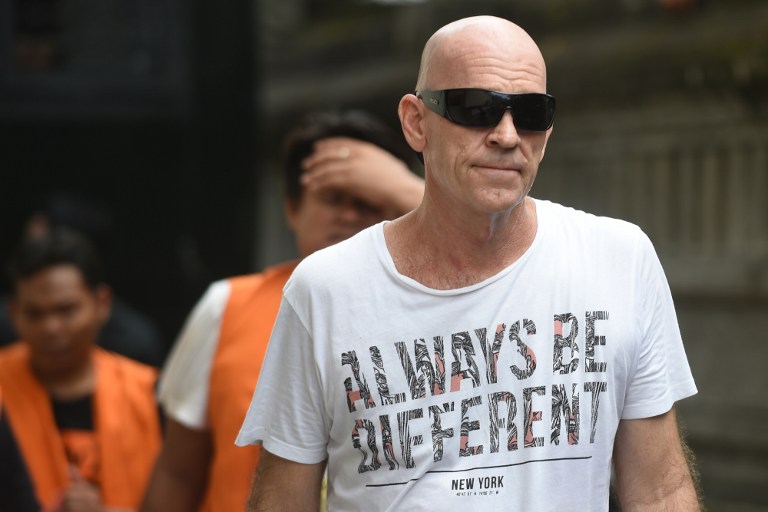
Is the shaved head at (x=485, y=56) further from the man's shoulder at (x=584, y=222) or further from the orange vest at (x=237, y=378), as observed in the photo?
the orange vest at (x=237, y=378)

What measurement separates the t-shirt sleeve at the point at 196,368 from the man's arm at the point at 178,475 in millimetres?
66

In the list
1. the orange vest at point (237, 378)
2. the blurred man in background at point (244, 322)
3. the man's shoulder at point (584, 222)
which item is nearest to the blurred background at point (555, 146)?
the blurred man in background at point (244, 322)

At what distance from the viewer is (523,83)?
212 centimetres

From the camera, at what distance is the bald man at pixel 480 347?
83.6 inches

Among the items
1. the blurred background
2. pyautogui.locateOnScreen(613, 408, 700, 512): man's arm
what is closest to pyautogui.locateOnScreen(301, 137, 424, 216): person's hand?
pyautogui.locateOnScreen(613, 408, 700, 512): man's arm

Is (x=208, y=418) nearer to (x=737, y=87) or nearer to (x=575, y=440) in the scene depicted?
(x=575, y=440)

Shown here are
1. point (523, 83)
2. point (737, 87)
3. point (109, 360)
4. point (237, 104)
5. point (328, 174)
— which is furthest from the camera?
point (237, 104)

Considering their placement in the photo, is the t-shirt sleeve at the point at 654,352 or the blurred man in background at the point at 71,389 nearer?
the t-shirt sleeve at the point at 654,352

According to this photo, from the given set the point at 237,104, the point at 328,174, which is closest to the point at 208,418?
the point at 328,174

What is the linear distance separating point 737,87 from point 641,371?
15.2ft

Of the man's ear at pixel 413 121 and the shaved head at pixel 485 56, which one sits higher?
the shaved head at pixel 485 56

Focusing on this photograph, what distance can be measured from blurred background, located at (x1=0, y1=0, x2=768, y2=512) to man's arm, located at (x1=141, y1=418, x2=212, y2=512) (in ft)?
12.2

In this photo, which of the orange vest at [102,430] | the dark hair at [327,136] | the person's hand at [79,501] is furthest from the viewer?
the orange vest at [102,430]

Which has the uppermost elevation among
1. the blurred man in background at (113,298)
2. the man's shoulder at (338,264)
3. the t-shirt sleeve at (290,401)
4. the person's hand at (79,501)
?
the man's shoulder at (338,264)
